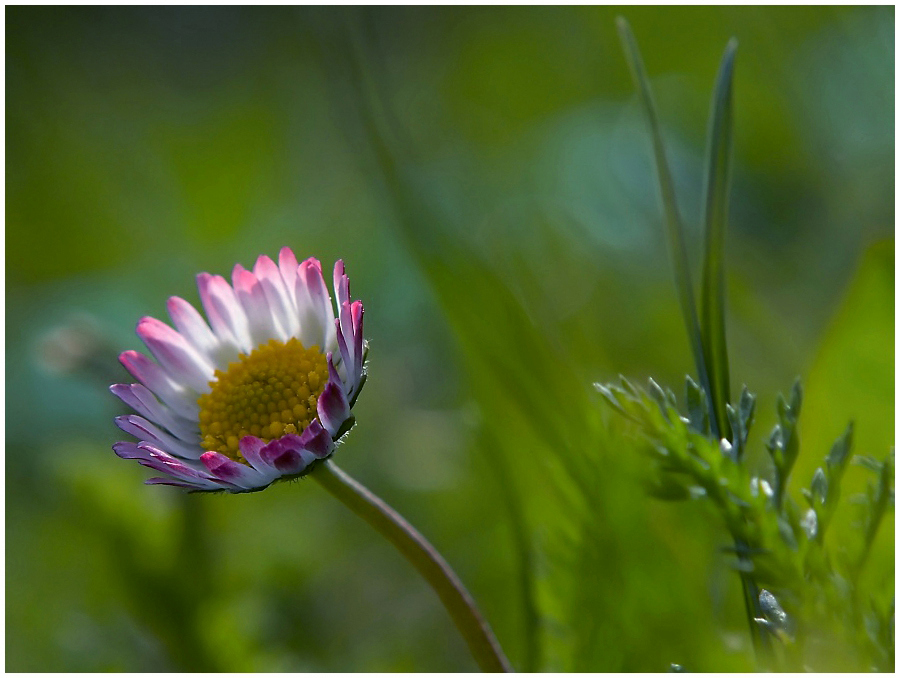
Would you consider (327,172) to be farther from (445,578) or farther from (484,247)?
(445,578)

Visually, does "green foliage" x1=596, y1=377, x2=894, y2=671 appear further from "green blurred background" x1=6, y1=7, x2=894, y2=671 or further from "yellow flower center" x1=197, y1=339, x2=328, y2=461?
"yellow flower center" x1=197, y1=339, x2=328, y2=461

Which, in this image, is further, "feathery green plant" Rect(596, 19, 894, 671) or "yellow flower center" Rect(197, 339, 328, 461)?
"yellow flower center" Rect(197, 339, 328, 461)

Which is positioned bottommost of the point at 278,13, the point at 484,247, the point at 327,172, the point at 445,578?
the point at 445,578

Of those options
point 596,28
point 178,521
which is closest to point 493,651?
point 178,521

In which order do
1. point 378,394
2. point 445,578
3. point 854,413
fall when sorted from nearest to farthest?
point 445,578
point 854,413
point 378,394

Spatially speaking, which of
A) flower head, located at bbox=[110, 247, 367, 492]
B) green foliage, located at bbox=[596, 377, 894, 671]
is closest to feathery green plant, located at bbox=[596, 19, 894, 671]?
green foliage, located at bbox=[596, 377, 894, 671]

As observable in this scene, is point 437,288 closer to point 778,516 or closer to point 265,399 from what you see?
point 265,399

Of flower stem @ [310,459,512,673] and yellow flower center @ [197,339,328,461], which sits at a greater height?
yellow flower center @ [197,339,328,461]
